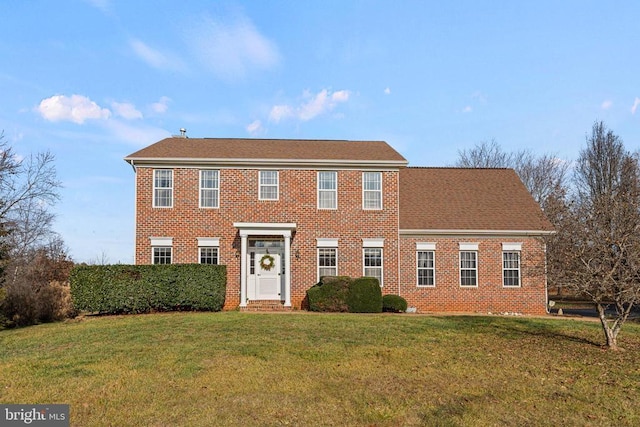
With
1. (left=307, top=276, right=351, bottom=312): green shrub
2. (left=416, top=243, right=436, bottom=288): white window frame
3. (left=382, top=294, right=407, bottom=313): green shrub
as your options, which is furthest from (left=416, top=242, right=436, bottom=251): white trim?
(left=307, top=276, right=351, bottom=312): green shrub

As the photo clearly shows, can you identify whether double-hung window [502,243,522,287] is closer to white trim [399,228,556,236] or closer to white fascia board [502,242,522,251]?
white fascia board [502,242,522,251]

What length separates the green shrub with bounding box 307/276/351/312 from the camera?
58.4 feet

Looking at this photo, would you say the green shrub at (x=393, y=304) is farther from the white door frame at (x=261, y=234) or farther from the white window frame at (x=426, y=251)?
the white door frame at (x=261, y=234)

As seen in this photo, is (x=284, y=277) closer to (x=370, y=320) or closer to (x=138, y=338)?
(x=370, y=320)

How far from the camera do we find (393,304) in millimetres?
18781

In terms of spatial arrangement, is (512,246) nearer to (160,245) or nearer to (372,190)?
(372,190)

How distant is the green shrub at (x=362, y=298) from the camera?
1770 cm

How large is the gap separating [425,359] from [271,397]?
3617mm

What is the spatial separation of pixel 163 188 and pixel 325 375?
13.6 meters

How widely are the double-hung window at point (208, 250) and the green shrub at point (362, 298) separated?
18.4 ft

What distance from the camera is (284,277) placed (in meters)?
19.9

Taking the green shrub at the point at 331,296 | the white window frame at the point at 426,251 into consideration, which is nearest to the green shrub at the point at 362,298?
the green shrub at the point at 331,296

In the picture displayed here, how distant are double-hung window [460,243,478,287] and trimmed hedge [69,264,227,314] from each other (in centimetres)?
987
